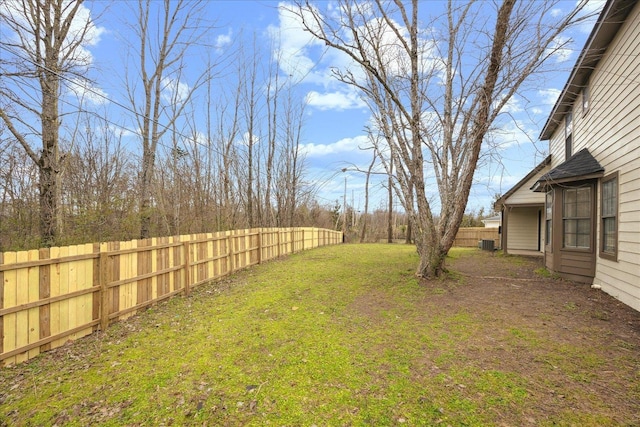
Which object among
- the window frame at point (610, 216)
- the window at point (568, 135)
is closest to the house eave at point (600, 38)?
the window at point (568, 135)

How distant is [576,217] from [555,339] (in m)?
4.66

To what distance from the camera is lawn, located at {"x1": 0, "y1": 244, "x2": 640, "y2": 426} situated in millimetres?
2330

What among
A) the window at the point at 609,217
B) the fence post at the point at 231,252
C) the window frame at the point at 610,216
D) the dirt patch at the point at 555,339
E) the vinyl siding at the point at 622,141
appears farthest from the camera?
the fence post at the point at 231,252

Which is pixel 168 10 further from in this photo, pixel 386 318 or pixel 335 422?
pixel 335 422

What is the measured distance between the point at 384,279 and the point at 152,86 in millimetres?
8980

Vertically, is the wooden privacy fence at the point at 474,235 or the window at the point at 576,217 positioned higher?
the window at the point at 576,217

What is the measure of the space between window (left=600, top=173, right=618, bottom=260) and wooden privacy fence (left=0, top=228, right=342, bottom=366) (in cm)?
803

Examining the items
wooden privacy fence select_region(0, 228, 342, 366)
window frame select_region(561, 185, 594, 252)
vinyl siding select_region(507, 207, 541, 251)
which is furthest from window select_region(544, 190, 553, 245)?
wooden privacy fence select_region(0, 228, 342, 366)

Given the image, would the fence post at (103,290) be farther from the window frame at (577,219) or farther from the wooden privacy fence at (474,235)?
the wooden privacy fence at (474,235)

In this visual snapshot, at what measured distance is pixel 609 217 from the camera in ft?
18.6

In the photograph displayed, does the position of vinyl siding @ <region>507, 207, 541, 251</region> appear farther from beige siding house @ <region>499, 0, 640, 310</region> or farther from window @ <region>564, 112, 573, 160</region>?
beige siding house @ <region>499, 0, 640, 310</region>

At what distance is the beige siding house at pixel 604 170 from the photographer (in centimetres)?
482

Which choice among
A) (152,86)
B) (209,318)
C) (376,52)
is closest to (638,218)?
(376,52)

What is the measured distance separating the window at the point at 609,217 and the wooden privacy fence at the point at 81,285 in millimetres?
8028
